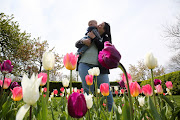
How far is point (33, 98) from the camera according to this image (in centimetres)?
46

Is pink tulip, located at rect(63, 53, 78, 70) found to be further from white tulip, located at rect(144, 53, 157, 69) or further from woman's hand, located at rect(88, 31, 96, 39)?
woman's hand, located at rect(88, 31, 96, 39)

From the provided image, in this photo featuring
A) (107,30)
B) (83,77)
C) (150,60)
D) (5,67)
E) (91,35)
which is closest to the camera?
(150,60)

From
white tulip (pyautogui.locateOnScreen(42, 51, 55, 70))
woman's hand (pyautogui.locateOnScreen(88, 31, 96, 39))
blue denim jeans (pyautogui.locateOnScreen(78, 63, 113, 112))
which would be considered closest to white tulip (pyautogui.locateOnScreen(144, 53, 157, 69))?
white tulip (pyautogui.locateOnScreen(42, 51, 55, 70))

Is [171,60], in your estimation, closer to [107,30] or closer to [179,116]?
[107,30]

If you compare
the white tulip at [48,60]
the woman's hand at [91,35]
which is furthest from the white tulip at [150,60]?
the woman's hand at [91,35]

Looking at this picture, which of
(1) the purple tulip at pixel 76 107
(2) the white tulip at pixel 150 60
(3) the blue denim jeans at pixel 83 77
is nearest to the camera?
(1) the purple tulip at pixel 76 107

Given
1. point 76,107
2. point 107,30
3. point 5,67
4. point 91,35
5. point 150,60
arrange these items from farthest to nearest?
1. point 107,30
2. point 91,35
3. point 5,67
4. point 150,60
5. point 76,107

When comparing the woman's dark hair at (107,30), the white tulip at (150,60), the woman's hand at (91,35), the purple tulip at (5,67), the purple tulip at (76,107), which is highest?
the woman's dark hair at (107,30)

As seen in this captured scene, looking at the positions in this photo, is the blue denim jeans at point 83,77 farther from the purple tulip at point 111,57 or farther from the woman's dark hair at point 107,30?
the purple tulip at point 111,57

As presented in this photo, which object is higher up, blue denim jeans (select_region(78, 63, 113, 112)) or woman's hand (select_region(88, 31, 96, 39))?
woman's hand (select_region(88, 31, 96, 39))

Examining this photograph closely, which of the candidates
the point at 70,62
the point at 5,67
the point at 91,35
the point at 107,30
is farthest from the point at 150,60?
the point at 107,30

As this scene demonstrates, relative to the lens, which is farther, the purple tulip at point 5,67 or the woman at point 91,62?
the woman at point 91,62

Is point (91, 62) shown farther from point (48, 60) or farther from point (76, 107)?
point (76, 107)

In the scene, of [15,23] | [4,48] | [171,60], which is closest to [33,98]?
[4,48]
